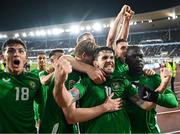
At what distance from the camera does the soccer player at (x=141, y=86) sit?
9.34 feet

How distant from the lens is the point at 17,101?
2.69m

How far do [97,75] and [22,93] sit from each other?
0.66 m

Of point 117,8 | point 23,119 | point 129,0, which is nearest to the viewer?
point 23,119

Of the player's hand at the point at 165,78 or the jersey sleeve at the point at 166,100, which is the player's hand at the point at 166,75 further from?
the jersey sleeve at the point at 166,100

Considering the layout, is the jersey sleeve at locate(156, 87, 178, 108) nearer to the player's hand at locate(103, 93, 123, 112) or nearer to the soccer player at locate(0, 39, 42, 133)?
the player's hand at locate(103, 93, 123, 112)

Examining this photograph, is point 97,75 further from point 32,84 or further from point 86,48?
point 32,84

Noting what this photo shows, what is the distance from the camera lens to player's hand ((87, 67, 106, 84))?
8.68 ft

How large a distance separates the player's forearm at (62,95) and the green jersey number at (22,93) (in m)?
0.47

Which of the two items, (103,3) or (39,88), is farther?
(103,3)

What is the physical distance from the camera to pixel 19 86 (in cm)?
276

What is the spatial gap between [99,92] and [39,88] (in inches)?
22.8

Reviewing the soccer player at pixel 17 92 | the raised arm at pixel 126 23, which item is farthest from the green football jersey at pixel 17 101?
the raised arm at pixel 126 23

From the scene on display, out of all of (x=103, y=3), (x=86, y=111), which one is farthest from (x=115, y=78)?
(x=103, y=3)

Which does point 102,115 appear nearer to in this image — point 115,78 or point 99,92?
point 99,92
